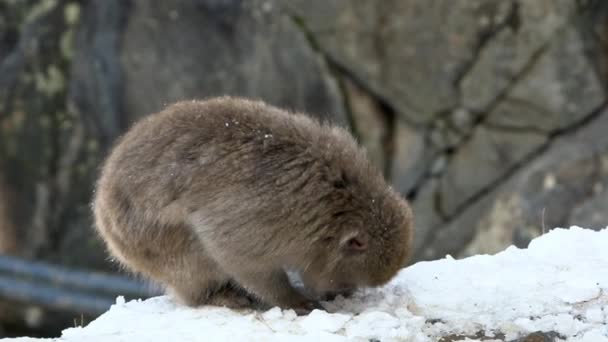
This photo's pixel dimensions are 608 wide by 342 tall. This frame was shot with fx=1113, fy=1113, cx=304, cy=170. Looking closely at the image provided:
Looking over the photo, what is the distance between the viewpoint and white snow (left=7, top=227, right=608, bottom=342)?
361cm

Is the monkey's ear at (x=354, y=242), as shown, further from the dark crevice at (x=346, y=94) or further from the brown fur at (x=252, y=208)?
the dark crevice at (x=346, y=94)

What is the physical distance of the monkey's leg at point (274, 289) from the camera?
3.89 meters

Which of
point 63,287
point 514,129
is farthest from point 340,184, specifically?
point 514,129

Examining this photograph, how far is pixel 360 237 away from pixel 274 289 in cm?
36

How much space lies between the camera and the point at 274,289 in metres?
3.93

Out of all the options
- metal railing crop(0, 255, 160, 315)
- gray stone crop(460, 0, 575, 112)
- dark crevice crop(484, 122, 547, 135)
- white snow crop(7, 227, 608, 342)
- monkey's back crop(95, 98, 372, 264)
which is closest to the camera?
white snow crop(7, 227, 608, 342)

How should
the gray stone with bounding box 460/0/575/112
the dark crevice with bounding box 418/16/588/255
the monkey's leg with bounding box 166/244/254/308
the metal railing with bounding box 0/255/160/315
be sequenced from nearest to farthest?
the monkey's leg with bounding box 166/244/254/308 → the metal railing with bounding box 0/255/160/315 → the gray stone with bounding box 460/0/575/112 → the dark crevice with bounding box 418/16/588/255

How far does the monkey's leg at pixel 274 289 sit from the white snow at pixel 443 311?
7cm

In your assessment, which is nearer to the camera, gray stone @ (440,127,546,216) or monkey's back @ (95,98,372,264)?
monkey's back @ (95,98,372,264)

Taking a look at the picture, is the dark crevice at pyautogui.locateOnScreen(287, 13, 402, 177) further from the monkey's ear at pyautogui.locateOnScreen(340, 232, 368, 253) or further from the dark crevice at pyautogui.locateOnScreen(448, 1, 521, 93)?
the monkey's ear at pyautogui.locateOnScreen(340, 232, 368, 253)

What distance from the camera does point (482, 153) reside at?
9078 millimetres

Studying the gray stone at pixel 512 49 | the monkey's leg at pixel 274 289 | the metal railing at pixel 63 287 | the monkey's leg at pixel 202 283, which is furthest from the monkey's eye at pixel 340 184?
the gray stone at pixel 512 49

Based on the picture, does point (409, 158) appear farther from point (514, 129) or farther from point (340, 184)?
point (340, 184)

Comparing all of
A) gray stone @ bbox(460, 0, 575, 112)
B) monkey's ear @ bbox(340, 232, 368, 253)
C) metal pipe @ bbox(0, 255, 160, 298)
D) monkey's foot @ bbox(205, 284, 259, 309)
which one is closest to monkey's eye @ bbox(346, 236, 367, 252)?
monkey's ear @ bbox(340, 232, 368, 253)
